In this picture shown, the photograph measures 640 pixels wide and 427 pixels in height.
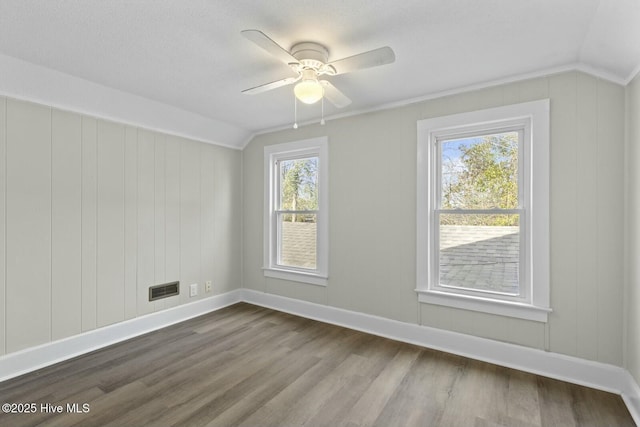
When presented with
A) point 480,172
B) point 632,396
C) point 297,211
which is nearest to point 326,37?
point 480,172

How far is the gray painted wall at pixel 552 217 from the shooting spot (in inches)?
88.4

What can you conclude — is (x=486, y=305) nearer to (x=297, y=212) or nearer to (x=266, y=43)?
(x=297, y=212)

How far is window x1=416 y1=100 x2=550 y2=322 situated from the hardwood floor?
1.97 feet

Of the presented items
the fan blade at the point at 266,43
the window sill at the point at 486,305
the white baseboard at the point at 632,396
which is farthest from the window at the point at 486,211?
the fan blade at the point at 266,43

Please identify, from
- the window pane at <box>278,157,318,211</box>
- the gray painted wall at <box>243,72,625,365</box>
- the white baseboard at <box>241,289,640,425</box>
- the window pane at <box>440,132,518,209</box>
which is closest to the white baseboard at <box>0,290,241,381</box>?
the gray painted wall at <box>243,72,625,365</box>

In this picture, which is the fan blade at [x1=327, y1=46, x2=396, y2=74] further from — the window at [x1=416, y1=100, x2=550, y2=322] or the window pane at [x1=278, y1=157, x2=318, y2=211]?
the window pane at [x1=278, y1=157, x2=318, y2=211]

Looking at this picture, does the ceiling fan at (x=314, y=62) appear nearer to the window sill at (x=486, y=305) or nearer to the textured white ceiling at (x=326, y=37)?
the textured white ceiling at (x=326, y=37)

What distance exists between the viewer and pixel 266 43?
1.70 m

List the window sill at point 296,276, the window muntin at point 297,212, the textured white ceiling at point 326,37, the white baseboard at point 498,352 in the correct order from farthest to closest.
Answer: the window muntin at point 297,212, the window sill at point 296,276, the white baseboard at point 498,352, the textured white ceiling at point 326,37

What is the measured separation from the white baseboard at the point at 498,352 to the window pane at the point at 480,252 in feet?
1.53

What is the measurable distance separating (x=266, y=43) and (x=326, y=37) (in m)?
0.46

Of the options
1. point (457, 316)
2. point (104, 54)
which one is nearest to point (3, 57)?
point (104, 54)

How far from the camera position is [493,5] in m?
1.66

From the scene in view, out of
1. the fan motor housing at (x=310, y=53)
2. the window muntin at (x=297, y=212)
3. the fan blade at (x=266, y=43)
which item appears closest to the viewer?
the fan blade at (x=266, y=43)
